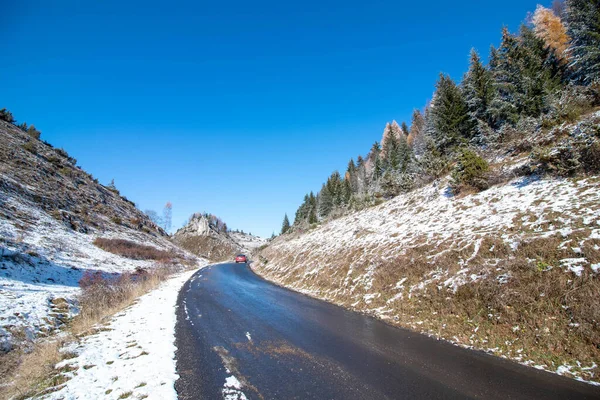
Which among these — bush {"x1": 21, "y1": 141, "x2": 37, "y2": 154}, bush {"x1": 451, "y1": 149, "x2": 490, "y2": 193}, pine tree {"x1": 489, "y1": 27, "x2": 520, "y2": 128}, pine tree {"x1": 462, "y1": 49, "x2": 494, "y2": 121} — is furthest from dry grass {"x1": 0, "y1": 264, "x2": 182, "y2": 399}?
bush {"x1": 21, "y1": 141, "x2": 37, "y2": 154}

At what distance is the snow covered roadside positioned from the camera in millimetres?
4906

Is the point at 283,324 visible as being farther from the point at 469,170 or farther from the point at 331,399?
the point at 469,170

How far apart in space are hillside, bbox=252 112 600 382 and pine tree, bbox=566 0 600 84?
10.7 meters

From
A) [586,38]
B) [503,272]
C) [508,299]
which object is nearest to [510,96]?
[586,38]

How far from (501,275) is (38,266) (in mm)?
22176

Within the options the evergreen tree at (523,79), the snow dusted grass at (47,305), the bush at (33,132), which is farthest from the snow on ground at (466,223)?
the bush at (33,132)

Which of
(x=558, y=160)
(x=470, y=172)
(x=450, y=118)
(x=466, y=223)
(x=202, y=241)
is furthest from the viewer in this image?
(x=202, y=241)

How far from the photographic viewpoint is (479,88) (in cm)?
2744

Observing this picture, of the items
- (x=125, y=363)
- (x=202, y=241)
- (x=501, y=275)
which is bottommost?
(x=125, y=363)

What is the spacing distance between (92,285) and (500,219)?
1978 cm

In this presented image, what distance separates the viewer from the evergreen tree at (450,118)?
28925 mm

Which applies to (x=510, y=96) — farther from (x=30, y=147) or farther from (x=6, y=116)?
(x=6, y=116)

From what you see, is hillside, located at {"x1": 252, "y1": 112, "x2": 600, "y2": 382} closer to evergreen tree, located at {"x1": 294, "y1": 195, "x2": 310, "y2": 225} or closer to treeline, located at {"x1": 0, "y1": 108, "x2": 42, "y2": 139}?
treeline, located at {"x1": 0, "y1": 108, "x2": 42, "y2": 139}

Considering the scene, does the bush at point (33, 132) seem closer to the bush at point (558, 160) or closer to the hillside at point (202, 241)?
the hillside at point (202, 241)
